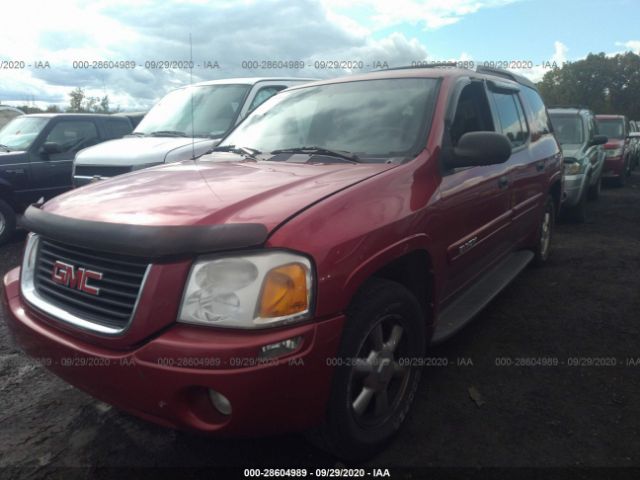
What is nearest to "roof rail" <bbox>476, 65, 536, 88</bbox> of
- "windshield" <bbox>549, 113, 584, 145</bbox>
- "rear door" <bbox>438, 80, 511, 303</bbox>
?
"rear door" <bbox>438, 80, 511, 303</bbox>

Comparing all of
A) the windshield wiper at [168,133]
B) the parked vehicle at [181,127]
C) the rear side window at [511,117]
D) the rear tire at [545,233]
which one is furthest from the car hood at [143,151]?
the rear tire at [545,233]

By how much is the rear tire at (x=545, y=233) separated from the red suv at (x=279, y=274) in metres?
2.18

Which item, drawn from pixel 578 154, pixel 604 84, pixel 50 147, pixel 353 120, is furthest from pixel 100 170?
pixel 604 84

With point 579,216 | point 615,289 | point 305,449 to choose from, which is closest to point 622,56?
point 579,216

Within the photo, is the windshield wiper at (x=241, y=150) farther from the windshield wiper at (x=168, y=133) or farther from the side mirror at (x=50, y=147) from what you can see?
the side mirror at (x=50, y=147)

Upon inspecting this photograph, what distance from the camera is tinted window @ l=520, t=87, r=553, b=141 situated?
15.0 ft

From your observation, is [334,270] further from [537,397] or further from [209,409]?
[537,397]

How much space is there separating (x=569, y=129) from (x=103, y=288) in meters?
8.59

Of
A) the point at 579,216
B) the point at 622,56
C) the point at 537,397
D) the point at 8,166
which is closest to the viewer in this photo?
the point at 537,397

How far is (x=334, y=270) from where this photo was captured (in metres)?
1.89

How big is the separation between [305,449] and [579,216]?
6601 mm

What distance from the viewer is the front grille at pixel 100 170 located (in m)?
5.55

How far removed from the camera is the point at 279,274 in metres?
1.81

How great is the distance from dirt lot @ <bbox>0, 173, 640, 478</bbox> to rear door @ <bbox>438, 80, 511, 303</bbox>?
54 centimetres
